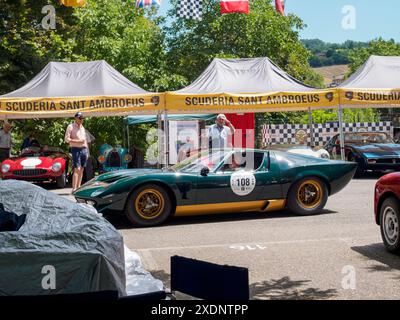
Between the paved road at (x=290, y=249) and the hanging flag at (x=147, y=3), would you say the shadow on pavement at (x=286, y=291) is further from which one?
the hanging flag at (x=147, y=3)

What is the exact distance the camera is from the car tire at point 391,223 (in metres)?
6.01

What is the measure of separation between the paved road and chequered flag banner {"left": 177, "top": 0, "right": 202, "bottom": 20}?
7.35 metres

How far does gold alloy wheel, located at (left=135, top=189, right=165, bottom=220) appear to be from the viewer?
8.27m

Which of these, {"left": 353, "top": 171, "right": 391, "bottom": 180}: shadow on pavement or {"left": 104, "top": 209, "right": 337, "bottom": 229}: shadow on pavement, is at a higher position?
{"left": 353, "top": 171, "right": 391, "bottom": 180}: shadow on pavement

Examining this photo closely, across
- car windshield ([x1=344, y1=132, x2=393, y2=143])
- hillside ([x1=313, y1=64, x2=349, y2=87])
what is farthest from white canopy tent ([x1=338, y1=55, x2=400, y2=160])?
hillside ([x1=313, y1=64, x2=349, y2=87])

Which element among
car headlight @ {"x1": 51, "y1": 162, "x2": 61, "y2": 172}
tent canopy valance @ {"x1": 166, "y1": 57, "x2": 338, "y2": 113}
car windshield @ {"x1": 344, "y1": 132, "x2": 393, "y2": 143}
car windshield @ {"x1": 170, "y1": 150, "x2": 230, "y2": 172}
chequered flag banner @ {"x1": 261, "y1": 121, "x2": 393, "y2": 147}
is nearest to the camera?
car windshield @ {"x1": 170, "y1": 150, "x2": 230, "y2": 172}

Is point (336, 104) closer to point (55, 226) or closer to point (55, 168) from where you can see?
point (55, 168)

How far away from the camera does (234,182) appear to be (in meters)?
8.56

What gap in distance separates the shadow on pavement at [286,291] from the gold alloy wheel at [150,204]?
132 inches

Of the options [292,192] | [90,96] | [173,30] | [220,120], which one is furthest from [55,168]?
[173,30]

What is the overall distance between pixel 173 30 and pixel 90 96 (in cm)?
1850

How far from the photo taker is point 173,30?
1255 inches

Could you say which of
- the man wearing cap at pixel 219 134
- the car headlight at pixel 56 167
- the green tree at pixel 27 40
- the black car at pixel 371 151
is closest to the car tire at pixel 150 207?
the man wearing cap at pixel 219 134

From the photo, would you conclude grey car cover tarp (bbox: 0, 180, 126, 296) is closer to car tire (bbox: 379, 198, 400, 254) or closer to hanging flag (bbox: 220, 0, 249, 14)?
car tire (bbox: 379, 198, 400, 254)
